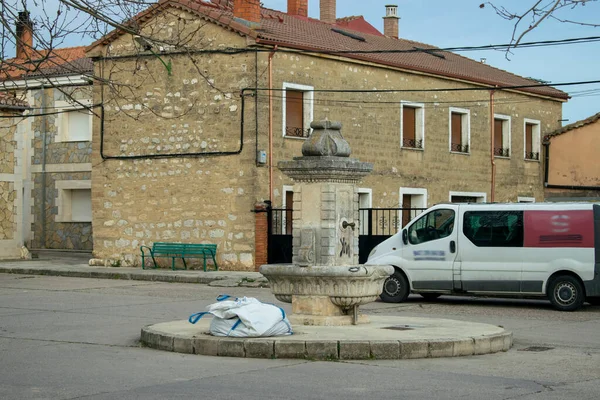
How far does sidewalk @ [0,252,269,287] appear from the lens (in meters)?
23.2

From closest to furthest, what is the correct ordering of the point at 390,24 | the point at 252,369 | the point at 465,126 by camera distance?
1. the point at 252,369
2. the point at 465,126
3. the point at 390,24

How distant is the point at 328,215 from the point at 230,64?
46.1 ft

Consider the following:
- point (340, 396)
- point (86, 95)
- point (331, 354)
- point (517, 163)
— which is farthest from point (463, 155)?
point (340, 396)

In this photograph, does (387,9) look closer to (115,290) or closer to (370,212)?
(370,212)

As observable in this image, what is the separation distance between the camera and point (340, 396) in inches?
324

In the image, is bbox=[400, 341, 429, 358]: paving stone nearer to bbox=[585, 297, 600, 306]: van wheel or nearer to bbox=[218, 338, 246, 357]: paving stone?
bbox=[218, 338, 246, 357]: paving stone

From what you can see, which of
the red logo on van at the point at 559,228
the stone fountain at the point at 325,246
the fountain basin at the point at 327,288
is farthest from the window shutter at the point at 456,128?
the fountain basin at the point at 327,288

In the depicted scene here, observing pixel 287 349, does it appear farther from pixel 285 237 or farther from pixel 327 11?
pixel 327 11

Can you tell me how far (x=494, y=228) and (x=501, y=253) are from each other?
48 cm

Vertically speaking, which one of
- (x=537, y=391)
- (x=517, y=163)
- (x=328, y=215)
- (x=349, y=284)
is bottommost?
(x=537, y=391)

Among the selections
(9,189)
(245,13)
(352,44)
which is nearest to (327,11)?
(352,44)

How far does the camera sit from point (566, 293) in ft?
56.7

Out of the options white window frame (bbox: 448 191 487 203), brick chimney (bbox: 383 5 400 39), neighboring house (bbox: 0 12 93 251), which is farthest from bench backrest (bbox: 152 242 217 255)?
brick chimney (bbox: 383 5 400 39)

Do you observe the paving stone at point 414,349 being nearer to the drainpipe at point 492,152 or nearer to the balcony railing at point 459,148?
the balcony railing at point 459,148
